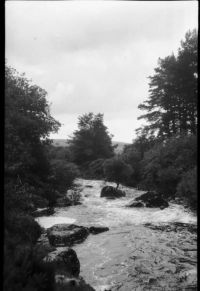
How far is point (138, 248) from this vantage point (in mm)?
13125

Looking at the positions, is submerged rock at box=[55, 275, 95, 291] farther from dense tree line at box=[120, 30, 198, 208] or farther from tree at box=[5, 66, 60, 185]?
dense tree line at box=[120, 30, 198, 208]

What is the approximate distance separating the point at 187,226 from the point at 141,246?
15.2ft

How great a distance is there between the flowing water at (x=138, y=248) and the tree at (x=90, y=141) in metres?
33.0

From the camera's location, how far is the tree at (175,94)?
109 feet

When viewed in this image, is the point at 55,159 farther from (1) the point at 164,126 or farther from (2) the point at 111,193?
(1) the point at 164,126

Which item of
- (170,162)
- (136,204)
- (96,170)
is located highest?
(170,162)

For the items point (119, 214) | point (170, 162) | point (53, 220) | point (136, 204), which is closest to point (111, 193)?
point (136, 204)

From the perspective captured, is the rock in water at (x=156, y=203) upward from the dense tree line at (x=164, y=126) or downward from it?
downward

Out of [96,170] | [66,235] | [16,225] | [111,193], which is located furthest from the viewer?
[96,170]

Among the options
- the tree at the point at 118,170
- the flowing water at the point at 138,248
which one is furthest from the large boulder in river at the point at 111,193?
the flowing water at the point at 138,248

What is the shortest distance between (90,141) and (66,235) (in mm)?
42000

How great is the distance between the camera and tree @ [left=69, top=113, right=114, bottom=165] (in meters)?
55.7

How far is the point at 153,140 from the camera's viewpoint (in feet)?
120

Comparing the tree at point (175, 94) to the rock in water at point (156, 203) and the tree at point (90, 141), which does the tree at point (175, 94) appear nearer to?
Answer: the rock in water at point (156, 203)
